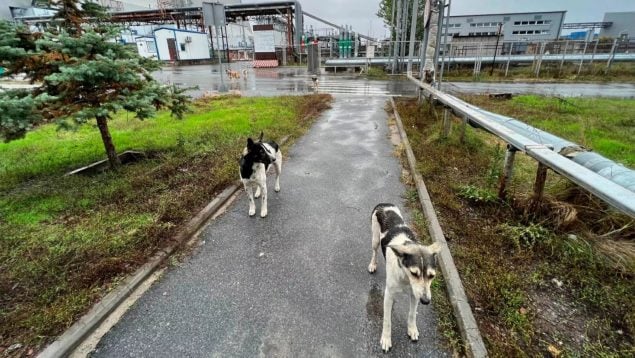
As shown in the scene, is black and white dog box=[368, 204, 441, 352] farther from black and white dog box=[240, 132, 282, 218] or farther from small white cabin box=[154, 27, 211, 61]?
small white cabin box=[154, 27, 211, 61]

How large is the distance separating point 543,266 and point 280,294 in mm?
2610

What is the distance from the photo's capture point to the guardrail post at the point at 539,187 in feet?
10.8

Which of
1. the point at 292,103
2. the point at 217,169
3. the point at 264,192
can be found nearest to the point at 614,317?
the point at 264,192

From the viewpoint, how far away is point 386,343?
7.49 feet

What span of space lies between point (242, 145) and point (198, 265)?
381cm

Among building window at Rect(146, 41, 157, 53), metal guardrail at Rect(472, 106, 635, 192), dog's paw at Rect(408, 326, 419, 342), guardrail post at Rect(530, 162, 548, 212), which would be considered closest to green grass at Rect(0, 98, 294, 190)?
dog's paw at Rect(408, 326, 419, 342)

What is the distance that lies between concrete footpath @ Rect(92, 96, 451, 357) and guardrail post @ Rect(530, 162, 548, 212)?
1.64m

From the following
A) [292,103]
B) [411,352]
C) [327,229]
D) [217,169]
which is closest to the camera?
[411,352]

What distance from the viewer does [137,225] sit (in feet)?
11.9

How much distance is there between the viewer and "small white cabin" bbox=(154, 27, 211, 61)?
113ft

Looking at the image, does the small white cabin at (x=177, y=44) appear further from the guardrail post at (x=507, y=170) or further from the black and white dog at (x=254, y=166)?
the guardrail post at (x=507, y=170)

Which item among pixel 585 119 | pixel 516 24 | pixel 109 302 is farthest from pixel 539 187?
pixel 516 24

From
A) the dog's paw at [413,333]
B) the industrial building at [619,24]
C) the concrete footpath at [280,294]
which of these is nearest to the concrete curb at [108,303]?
the concrete footpath at [280,294]

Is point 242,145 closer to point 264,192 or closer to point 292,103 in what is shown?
point 264,192
